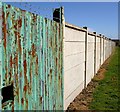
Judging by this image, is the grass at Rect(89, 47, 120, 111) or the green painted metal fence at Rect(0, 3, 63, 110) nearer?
the green painted metal fence at Rect(0, 3, 63, 110)

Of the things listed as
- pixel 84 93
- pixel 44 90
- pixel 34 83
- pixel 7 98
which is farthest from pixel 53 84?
pixel 84 93

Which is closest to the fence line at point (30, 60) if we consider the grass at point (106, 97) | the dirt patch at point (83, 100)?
the dirt patch at point (83, 100)

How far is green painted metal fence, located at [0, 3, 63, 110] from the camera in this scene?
268 centimetres

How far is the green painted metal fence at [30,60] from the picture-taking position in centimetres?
268

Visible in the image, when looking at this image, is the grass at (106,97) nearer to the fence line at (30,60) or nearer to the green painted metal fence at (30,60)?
the fence line at (30,60)

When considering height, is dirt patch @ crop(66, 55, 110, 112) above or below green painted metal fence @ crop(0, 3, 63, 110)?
below

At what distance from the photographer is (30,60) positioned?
331cm

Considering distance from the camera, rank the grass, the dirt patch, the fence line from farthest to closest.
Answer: the grass < the dirt patch < the fence line

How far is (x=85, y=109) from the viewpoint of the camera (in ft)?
20.9

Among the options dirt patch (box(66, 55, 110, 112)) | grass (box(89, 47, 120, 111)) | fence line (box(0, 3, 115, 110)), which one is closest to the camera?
fence line (box(0, 3, 115, 110))

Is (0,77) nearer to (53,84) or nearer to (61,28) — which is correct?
(53,84)

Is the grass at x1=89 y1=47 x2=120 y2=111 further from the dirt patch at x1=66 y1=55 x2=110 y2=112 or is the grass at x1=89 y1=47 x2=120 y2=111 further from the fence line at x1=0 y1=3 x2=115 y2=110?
the fence line at x1=0 y1=3 x2=115 y2=110

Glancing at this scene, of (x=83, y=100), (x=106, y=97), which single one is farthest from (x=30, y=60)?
(x=106, y=97)

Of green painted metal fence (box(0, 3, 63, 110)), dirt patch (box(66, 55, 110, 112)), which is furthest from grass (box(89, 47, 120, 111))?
green painted metal fence (box(0, 3, 63, 110))
